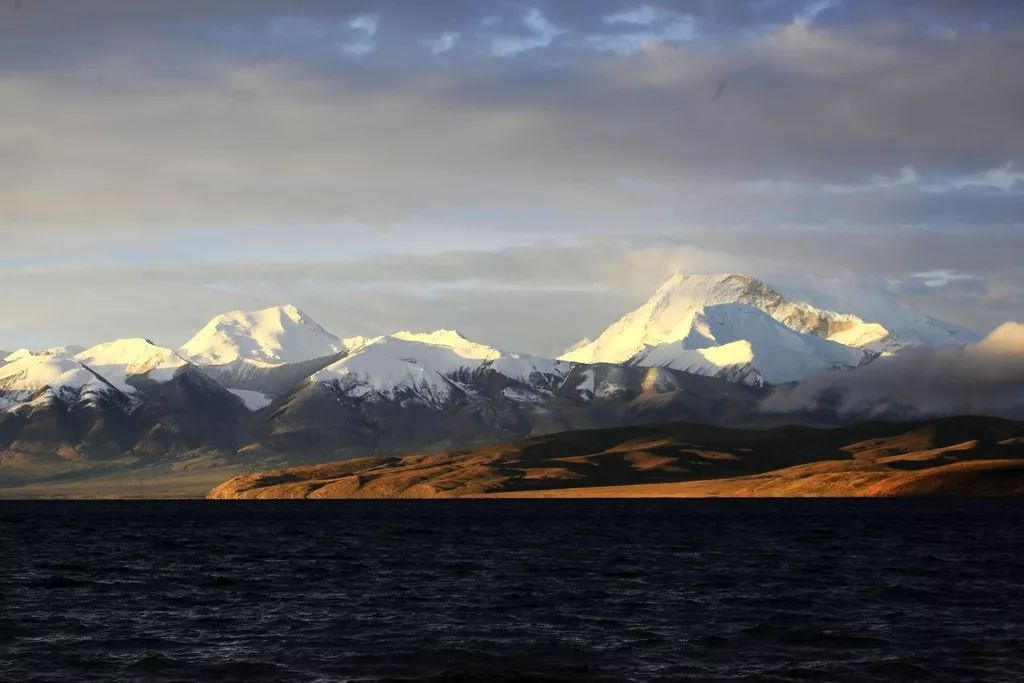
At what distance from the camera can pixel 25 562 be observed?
142875 millimetres

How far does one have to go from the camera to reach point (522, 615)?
296 ft

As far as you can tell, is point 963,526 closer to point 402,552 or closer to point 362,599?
point 402,552

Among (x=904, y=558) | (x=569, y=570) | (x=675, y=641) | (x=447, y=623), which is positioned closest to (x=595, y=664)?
(x=675, y=641)

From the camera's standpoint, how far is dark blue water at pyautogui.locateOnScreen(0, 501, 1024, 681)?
69.6 m

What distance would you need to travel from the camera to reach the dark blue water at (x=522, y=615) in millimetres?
69625

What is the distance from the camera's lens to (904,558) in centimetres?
13412

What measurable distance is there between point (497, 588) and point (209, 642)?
34.2 m

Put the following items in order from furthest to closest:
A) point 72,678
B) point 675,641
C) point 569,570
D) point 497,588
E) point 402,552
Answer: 1. point 402,552
2. point 569,570
3. point 497,588
4. point 675,641
5. point 72,678

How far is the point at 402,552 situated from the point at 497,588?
47747 millimetres

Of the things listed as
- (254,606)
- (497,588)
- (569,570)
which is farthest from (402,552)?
(254,606)

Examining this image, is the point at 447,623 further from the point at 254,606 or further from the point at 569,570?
the point at 569,570

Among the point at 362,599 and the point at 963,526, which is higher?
the point at 362,599

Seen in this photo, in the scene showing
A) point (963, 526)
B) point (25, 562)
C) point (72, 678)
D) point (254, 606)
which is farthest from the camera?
point (963, 526)

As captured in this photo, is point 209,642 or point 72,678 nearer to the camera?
point 72,678
